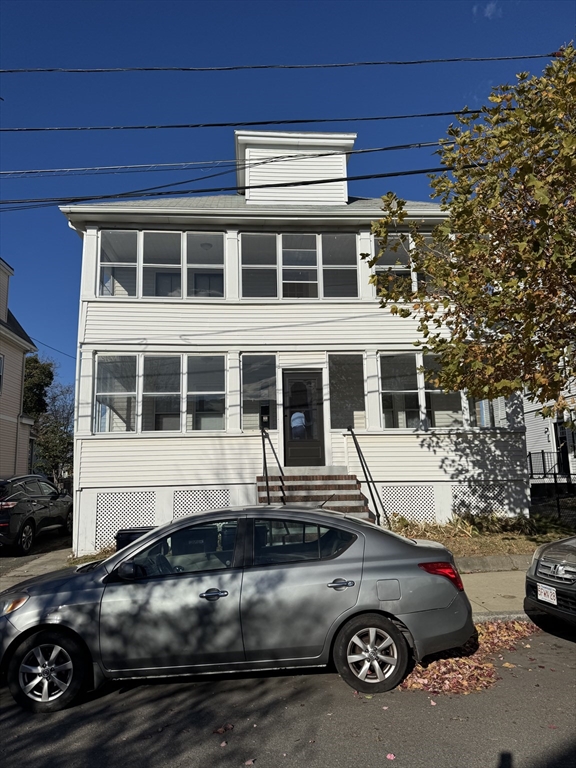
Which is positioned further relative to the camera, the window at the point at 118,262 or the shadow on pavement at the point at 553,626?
the window at the point at 118,262

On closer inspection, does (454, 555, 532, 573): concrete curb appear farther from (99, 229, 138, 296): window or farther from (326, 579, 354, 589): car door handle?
(99, 229, 138, 296): window

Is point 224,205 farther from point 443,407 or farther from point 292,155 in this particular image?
point 443,407

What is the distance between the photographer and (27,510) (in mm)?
12164

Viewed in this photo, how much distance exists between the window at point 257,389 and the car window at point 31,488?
502 cm

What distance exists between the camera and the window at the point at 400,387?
44.7 ft

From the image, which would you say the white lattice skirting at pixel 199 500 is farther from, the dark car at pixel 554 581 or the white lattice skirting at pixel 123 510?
the dark car at pixel 554 581

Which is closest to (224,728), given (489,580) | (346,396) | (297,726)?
(297,726)

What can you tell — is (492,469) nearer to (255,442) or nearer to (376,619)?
(255,442)

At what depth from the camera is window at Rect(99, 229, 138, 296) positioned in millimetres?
13414

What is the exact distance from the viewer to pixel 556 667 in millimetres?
5316

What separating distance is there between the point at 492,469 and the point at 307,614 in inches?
366

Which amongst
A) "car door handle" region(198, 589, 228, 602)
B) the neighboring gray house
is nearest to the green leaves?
"car door handle" region(198, 589, 228, 602)

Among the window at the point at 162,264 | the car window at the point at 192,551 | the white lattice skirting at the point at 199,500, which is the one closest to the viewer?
the car window at the point at 192,551

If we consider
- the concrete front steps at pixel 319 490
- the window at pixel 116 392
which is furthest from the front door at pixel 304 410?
the window at pixel 116 392
